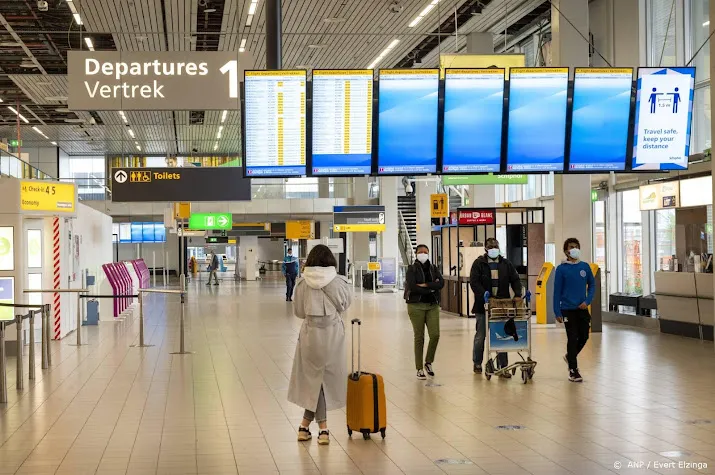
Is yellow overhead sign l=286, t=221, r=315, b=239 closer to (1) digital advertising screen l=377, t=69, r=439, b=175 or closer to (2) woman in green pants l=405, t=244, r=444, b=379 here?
(1) digital advertising screen l=377, t=69, r=439, b=175

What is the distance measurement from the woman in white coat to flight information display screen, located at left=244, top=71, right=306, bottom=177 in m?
4.09

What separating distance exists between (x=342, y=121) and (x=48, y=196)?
7392 millimetres

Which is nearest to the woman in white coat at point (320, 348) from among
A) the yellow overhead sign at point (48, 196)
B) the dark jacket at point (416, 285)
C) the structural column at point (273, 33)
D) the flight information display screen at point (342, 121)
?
the dark jacket at point (416, 285)

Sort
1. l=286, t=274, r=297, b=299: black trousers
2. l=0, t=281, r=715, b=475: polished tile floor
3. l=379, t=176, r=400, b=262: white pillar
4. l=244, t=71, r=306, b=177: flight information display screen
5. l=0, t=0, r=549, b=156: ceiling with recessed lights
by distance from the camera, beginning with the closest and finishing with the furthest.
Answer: l=0, t=281, r=715, b=475: polished tile floor → l=244, t=71, r=306, b=177: flight information display screen → l=0, t=0, r=549, b=156: ceiling with recessed lights → l=286, t=274, r=297, b=299: black trousers → l=379, t=176, r=400, b=262: white pillar

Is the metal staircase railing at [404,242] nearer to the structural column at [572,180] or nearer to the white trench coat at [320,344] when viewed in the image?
the structural column at [572,180]

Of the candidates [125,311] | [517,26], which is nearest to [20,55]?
[125,311]

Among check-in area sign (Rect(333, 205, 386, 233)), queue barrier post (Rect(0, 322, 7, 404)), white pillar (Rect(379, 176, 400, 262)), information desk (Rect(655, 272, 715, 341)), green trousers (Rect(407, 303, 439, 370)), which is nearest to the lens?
queue barrier post (Rect(0, 322, 7, 404))

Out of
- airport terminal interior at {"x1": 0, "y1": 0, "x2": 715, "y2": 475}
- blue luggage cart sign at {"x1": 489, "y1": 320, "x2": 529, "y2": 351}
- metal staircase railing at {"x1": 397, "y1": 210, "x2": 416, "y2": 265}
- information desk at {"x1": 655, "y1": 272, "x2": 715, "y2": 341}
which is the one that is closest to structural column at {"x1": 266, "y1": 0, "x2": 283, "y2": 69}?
airport terminal interior at {"x1": 0, "y1": 0, "x2": 715, "y2": 475}

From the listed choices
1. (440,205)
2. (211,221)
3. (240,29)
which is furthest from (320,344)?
(211,221)

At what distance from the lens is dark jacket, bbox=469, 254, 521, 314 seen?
38.3 feet

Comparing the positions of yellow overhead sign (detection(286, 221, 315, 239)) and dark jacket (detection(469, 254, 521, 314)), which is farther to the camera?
yellow overhead sign (detection(286, 221, 315, 239))

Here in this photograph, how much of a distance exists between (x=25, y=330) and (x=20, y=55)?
38.5 ft

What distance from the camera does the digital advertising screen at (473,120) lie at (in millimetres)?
12031

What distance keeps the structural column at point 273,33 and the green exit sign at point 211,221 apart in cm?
2903
